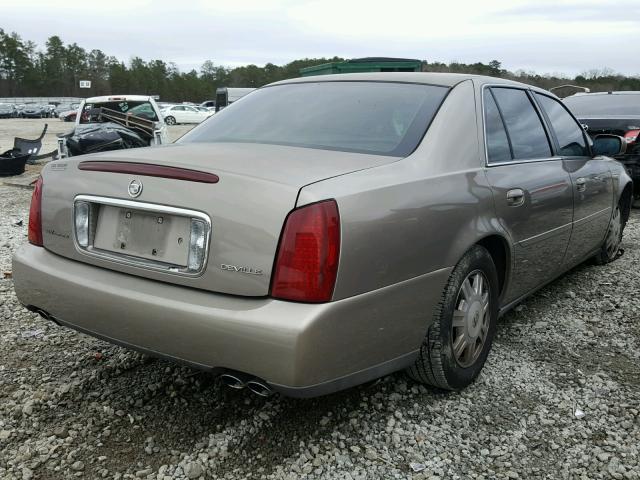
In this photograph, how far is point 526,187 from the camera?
3.08m

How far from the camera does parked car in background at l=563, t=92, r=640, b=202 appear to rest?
292 inches

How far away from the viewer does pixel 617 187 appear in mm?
4602

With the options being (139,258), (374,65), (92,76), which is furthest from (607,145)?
(92,76)

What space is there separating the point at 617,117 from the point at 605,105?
768 mm

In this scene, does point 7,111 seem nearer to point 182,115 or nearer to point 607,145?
point 182,115

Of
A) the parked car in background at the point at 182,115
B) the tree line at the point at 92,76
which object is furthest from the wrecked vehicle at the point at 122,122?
the tree line at the point at 92,76

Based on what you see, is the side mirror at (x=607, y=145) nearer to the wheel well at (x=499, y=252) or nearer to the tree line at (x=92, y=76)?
the wheel well at (x=499, y=252)

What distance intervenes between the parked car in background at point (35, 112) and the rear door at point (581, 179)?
57.7 m

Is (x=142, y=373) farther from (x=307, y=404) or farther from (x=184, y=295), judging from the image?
(x=184, y=295)

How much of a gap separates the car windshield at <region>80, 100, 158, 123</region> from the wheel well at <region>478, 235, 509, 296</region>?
10353mm

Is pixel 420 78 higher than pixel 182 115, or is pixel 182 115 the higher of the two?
pixel 420 78

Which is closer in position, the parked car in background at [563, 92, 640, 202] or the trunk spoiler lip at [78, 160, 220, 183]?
the trunk spoiler lip at [78, 160, 220, 183]

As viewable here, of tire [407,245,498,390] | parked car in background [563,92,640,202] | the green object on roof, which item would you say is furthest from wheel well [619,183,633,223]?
the green object on roof

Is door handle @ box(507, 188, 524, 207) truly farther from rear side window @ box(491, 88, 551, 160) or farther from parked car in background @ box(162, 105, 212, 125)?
parked car in background @ box(162, 105, 212, 125)
